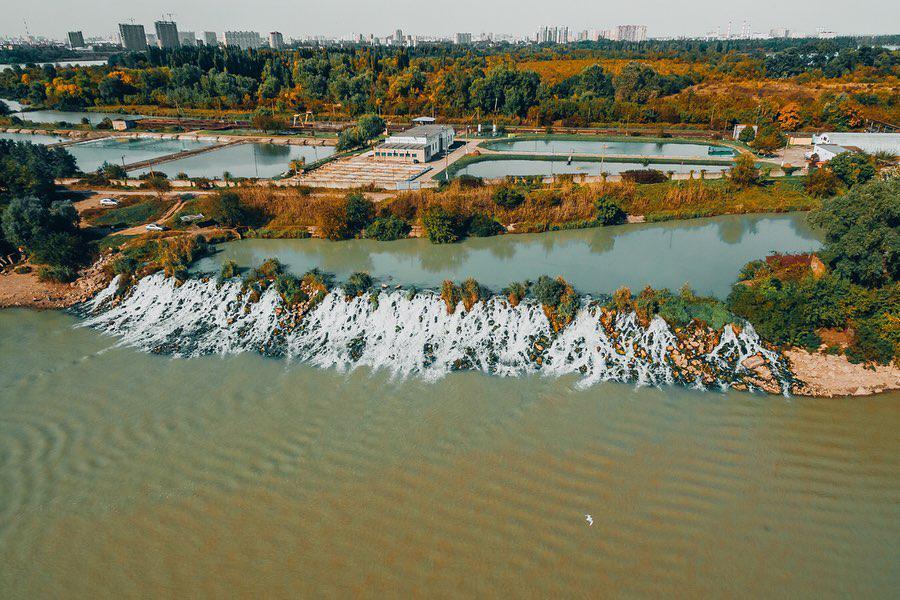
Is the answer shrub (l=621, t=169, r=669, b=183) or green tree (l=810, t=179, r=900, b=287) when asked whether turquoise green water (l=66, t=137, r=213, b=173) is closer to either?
shrub (l=621, t=169, r=669, b=183)

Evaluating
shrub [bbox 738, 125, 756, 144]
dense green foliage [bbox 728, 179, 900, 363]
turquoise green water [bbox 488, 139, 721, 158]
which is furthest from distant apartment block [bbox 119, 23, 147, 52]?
dense green foliage [bbox 728, 179, 900, 363]

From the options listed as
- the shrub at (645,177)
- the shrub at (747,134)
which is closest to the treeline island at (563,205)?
the shrub at (645,177)

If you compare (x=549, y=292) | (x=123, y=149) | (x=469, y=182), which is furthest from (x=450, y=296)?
(x=123, y=149)

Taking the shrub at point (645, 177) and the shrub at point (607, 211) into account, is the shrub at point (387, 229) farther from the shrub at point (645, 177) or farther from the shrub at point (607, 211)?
the shrub at point (645, 177)

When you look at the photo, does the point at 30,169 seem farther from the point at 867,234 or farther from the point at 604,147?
the point at 604,147

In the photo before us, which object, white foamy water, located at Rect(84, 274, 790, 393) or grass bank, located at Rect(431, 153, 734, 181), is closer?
white foamy water, located at Rect(84, 274, 790, 393)

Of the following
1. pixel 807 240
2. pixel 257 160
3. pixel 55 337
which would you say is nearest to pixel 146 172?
pixel 257 160
